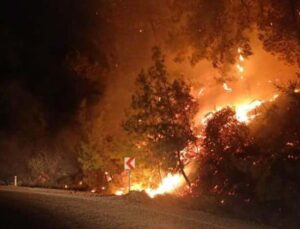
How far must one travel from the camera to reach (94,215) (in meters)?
17.0

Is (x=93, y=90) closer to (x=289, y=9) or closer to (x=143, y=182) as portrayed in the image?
(x=143, y=182)

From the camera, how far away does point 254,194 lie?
24.0m

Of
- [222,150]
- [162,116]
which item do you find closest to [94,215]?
[162,116]

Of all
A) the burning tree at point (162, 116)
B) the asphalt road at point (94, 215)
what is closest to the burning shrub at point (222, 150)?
the burning tree at point (162, 116)

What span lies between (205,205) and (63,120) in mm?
27551

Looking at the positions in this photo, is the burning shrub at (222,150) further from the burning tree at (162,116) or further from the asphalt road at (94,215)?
the asphalt road at (94,215)

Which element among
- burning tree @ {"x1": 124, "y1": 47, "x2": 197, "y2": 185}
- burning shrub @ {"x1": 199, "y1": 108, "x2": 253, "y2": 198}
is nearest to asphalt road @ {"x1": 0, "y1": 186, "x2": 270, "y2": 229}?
burning tree @ {"x1": 124, "y1": 47, "x2": 197, "y2": 185}

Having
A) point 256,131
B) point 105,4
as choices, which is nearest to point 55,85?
point 105,4

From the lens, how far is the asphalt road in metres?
15.1

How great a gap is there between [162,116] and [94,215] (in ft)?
38.1

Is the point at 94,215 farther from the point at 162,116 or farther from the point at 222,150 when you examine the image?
the point at 222,150

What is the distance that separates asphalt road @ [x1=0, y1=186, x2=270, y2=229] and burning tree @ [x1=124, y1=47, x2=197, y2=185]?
644 centimetres

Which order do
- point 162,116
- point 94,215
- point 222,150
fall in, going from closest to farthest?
point 94,215
point 162,116
point 222,150

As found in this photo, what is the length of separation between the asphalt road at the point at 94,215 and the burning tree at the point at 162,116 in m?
6.44
